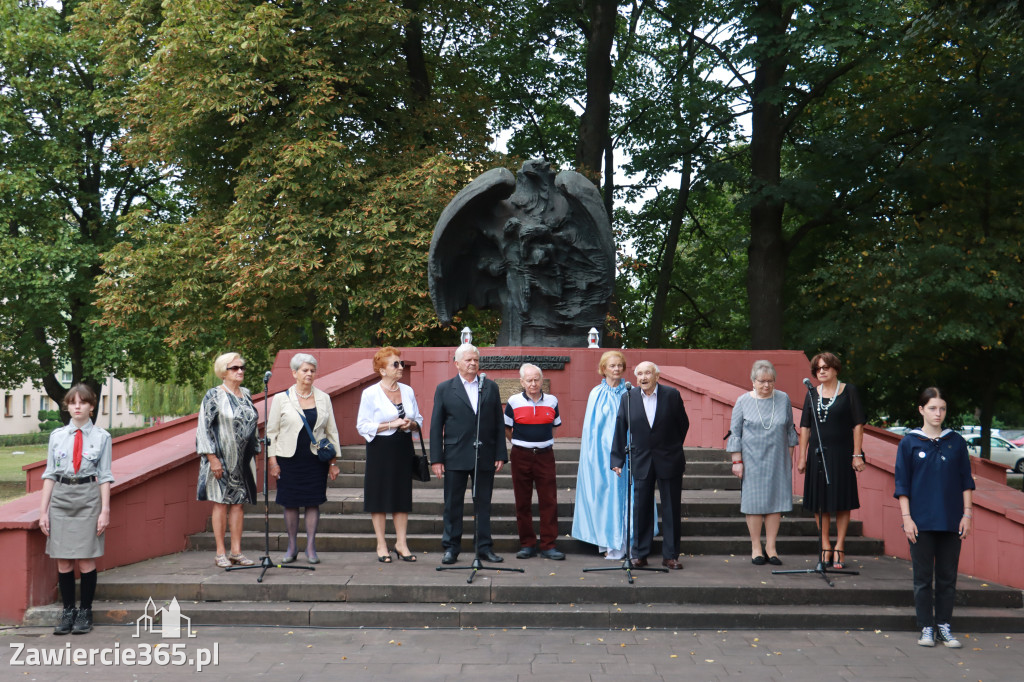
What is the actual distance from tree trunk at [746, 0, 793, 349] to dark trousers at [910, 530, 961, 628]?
548 inches

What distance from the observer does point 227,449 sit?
290 inches

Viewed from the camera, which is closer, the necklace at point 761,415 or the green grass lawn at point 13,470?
the necklace at point 761,415

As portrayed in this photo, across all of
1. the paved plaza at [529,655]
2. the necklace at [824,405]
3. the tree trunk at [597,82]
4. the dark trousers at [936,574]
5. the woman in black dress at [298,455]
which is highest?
the tree trunk at [597,82]

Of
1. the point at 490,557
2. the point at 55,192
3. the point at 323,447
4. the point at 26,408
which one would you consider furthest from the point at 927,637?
the point at 26,408

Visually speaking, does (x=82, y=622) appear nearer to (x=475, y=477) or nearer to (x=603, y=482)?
(x=475, y=477)

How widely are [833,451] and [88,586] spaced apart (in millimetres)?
5642

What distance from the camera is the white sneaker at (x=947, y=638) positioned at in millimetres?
6145

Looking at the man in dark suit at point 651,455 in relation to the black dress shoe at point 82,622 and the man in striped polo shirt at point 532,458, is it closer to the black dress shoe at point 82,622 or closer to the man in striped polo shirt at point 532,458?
the man in striped polo shirt at point 532,458

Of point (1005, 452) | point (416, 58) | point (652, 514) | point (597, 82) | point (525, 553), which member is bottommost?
point (1005, 452)

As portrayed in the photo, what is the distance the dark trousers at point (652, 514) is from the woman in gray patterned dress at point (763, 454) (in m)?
0.54

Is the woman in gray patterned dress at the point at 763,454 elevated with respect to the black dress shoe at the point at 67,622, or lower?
elevated

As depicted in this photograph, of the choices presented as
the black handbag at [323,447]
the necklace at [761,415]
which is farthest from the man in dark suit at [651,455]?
the black handbag at [323,447]

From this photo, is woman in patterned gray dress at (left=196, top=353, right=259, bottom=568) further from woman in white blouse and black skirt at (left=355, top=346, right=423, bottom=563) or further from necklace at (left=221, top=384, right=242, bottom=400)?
woman in white blouse and black skirt at (left=355, top=346, right=423, bottom=563)

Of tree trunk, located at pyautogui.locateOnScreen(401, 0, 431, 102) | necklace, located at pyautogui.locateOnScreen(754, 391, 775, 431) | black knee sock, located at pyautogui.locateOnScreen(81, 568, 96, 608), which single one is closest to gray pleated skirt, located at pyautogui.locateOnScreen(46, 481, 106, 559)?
black knee sock, located at pyautogui.locateOnScreen(81, 568, 96, 608)
